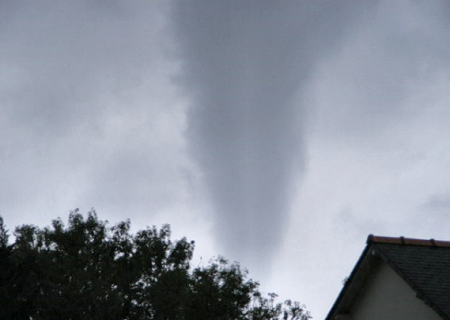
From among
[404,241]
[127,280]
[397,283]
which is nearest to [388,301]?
[397,283]

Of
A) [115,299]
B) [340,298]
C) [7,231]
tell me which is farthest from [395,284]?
[115,299]

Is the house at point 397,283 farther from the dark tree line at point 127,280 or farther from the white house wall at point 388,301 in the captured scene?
the dark tree line at point 127,280

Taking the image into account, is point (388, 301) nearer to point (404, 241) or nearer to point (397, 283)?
point (397, 283)

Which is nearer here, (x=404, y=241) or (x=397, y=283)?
(x=397, y=283)

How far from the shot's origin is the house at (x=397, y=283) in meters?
19.9

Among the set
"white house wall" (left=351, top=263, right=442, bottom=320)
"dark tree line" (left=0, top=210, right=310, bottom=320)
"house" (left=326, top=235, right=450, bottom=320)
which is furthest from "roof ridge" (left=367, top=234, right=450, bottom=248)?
"dark tree line" (left=0, top=210, right=310, bottom=320)

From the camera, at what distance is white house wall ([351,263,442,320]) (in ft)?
67.3

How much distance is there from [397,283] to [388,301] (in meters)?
0.88

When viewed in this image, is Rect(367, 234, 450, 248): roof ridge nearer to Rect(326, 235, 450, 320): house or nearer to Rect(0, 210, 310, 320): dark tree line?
Rect(326, 235, 450, 320): house

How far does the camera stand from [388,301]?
72.2 feet

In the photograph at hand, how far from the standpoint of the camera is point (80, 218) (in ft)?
174

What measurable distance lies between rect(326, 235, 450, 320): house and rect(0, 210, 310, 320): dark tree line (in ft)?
73.3

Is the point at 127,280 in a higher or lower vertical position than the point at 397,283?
higher

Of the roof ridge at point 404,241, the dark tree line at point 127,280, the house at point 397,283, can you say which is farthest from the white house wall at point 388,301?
the dark tree line at point 127,280
